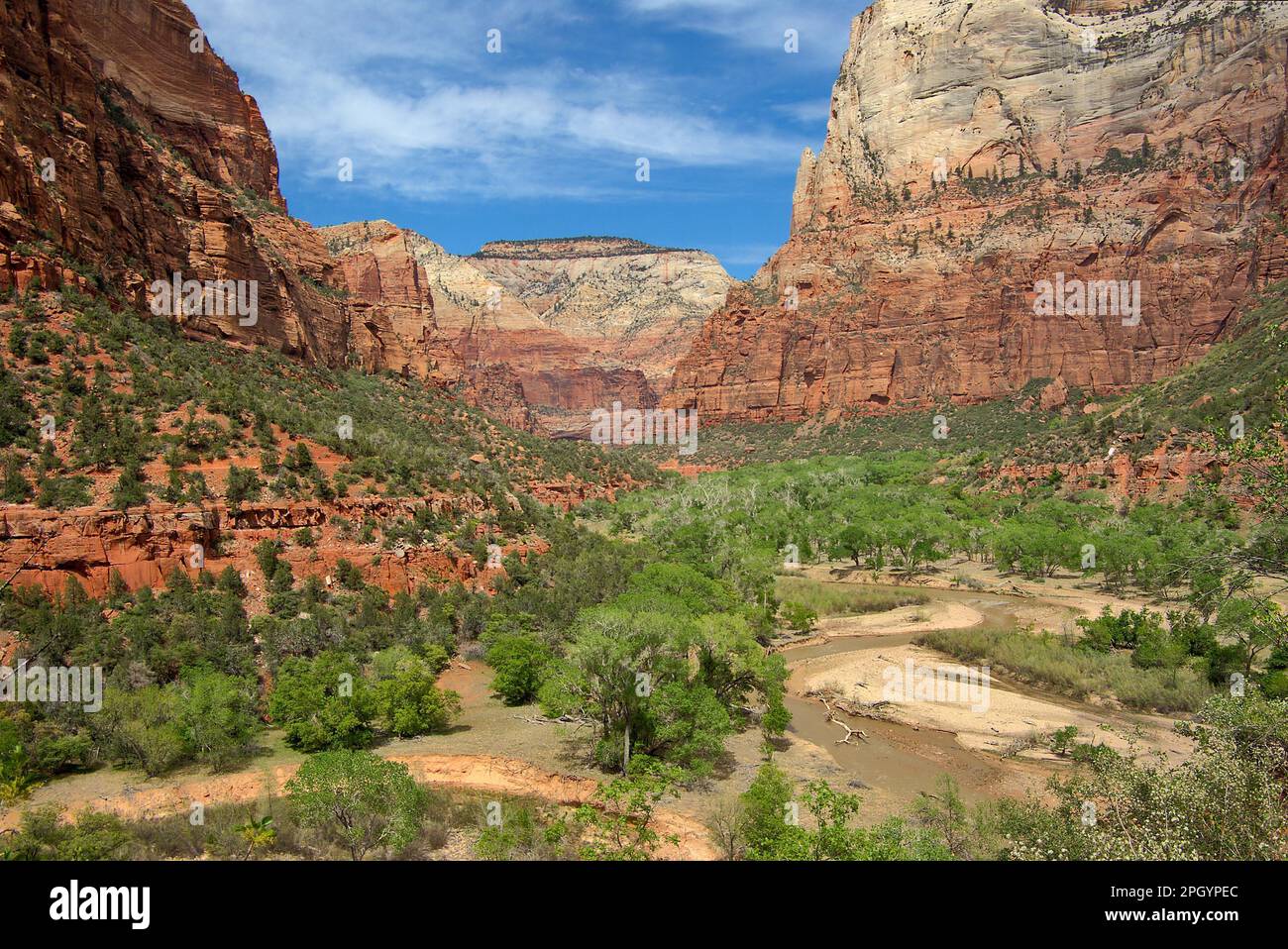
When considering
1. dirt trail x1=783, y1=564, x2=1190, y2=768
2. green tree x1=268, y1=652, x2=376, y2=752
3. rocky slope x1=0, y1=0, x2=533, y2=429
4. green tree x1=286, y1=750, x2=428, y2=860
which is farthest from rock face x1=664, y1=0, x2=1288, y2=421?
green tree x1=286, y1=750, x2=428, y2=860

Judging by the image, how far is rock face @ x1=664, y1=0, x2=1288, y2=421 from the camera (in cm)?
8881

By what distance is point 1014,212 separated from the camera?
105 m

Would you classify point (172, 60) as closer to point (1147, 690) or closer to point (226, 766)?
point (226, 766)

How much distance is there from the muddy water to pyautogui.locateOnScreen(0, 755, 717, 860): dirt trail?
5.59 metres

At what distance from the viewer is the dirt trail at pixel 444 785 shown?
47.4 ft

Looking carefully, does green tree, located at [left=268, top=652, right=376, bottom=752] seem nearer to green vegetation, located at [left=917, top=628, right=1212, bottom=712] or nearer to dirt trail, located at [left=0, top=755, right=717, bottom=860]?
dirt trail, located at [left=0, top=755, right=717, bottom=860]

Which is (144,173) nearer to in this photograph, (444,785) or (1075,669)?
(444,785)

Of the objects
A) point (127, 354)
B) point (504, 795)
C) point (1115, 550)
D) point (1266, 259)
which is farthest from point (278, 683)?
point (1266, 259)

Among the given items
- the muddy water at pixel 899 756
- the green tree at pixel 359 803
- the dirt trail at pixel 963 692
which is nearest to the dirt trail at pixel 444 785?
the green tree at pixel 359 803

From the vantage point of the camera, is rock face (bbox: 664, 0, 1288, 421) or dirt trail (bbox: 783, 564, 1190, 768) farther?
rock face (bbox: 664, 0, 1288, 421)
